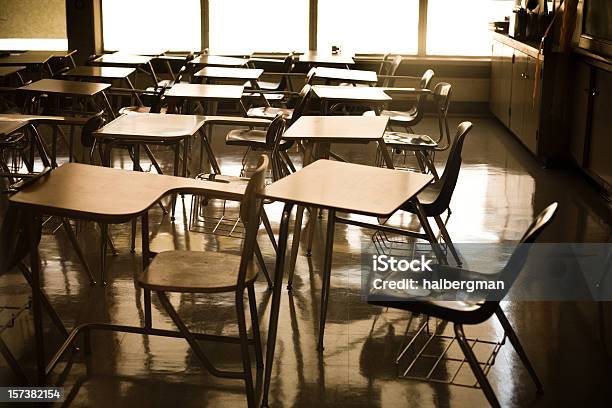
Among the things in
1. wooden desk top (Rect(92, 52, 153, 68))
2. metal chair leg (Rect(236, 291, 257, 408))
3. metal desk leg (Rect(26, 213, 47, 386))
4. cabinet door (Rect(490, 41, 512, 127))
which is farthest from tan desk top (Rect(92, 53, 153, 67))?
metal chair leg (Rect(236, 291, 257, 408))

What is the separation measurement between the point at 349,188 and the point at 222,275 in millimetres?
621

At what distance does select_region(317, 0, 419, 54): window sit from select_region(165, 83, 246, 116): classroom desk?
462 cm

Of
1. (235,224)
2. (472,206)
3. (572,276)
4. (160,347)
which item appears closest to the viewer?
(160,347)

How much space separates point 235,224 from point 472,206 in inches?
67.8

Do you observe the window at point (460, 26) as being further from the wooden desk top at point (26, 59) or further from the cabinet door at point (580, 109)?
the wooden desk top at point (26, 59)

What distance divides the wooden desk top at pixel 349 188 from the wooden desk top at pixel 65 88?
3095 millimetres

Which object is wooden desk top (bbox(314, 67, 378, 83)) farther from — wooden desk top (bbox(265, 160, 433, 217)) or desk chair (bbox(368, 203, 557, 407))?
desk chair (bbox(368, 203, 557, 407))

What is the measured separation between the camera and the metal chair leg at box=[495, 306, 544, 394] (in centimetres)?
347

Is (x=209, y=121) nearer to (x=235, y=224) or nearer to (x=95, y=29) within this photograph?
(x=235, y=224)

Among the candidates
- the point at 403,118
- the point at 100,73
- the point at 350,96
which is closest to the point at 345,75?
the point at 403,118

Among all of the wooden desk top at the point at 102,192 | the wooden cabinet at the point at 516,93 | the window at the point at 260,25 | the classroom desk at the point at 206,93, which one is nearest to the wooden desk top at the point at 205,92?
the classroom desk at the point at 206,93

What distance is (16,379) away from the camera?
3.63 m

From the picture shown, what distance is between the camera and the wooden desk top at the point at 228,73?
25.3 ft

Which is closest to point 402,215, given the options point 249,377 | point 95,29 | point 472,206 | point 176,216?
point 472,206
